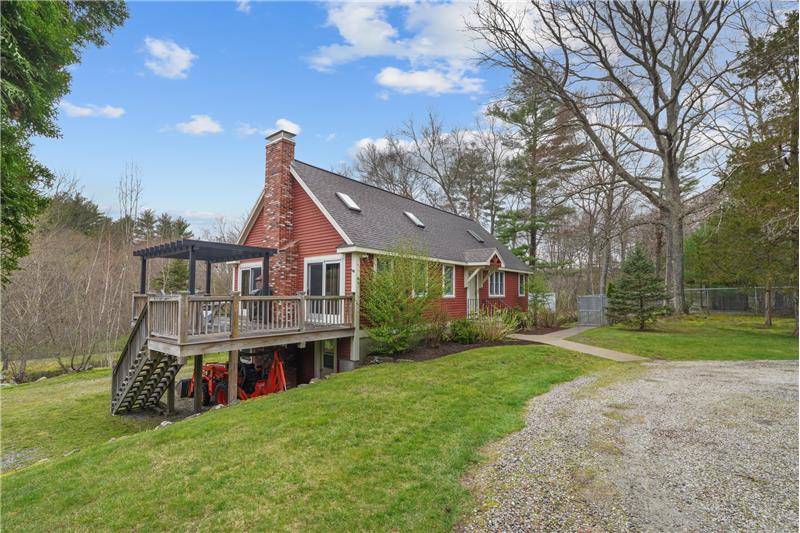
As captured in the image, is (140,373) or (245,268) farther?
(245,268)

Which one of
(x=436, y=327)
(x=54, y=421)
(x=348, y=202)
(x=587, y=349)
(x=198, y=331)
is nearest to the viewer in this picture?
(x=198, y=331)

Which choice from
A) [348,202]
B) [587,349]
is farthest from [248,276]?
[587,349]

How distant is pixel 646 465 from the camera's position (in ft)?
14.2

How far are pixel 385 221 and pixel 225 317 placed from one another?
688cm

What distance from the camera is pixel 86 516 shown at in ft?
13.1

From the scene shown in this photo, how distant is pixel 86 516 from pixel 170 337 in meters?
4.40

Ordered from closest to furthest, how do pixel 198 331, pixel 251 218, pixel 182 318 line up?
pixel 182 318 < pixel 198 331 < pixel 251 218

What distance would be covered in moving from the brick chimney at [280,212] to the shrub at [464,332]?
5677 millimetres

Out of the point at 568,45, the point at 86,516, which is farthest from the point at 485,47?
the point at 86,516

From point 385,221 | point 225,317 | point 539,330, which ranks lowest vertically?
point 539,330

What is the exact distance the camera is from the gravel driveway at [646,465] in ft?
11.0

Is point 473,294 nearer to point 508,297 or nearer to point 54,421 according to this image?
point 508,297

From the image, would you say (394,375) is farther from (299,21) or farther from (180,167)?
(180,167)

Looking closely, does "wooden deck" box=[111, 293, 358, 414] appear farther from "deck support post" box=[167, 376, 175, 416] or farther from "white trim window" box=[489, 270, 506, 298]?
"white trim window" box=[489, 270, 506, 298]
